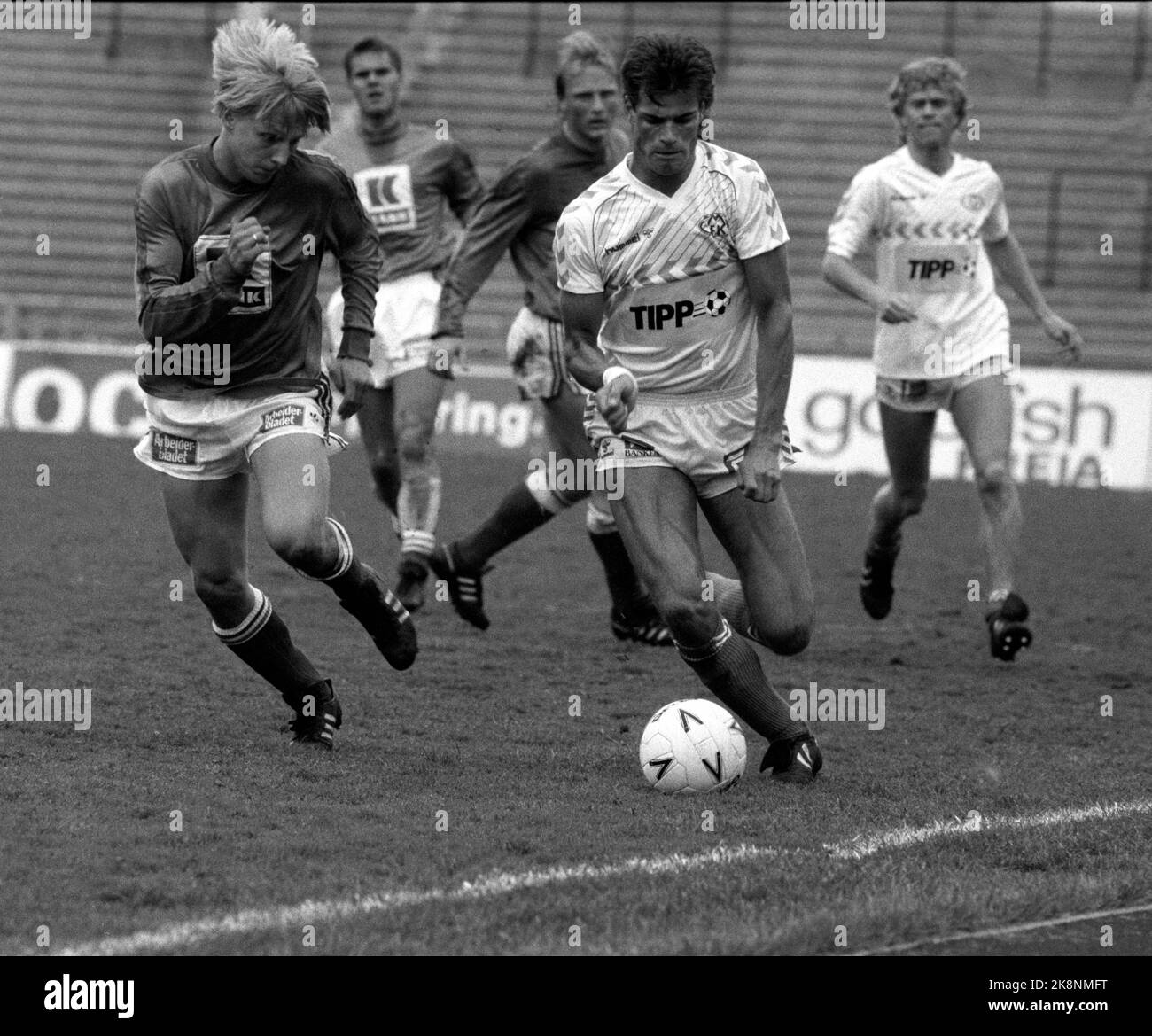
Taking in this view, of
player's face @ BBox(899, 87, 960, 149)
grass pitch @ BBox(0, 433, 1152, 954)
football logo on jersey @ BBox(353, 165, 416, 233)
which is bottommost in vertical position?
grass pitch @ BBox(0, 433, 1152, 954)

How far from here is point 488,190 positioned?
9266 mm

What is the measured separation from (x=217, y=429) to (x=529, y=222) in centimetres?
311

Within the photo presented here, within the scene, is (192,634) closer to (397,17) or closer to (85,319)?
(85,319)

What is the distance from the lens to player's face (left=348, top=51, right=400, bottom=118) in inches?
396

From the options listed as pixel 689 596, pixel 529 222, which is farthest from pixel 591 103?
pixel 689 596

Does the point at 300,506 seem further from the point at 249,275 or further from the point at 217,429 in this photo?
the point at 249,275

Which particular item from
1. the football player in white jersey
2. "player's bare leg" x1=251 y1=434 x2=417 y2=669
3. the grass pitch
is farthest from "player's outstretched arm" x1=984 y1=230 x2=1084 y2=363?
"player's bare leg" x1=251 y1=434 x2=417 y2=669

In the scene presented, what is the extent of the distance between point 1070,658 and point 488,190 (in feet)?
10.7

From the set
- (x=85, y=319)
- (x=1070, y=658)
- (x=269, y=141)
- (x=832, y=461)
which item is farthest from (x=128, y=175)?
(x=269, y=141)

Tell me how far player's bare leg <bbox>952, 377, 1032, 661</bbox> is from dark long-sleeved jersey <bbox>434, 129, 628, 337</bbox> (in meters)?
1.83

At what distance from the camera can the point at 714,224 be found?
6160mm

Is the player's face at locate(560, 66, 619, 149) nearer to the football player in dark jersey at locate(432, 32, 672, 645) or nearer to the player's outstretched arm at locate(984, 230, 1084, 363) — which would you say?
the football player in dark jersey at locate(432, 32, 672, 645)

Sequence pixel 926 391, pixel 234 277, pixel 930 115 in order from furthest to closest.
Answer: pixel 926 391 → pixel 930 115 → pixel 234 277

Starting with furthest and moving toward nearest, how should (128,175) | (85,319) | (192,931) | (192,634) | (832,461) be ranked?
1. (128,175)
2. (85,319)
3. (832,461)
4. (192,634)
5. (192,931)
